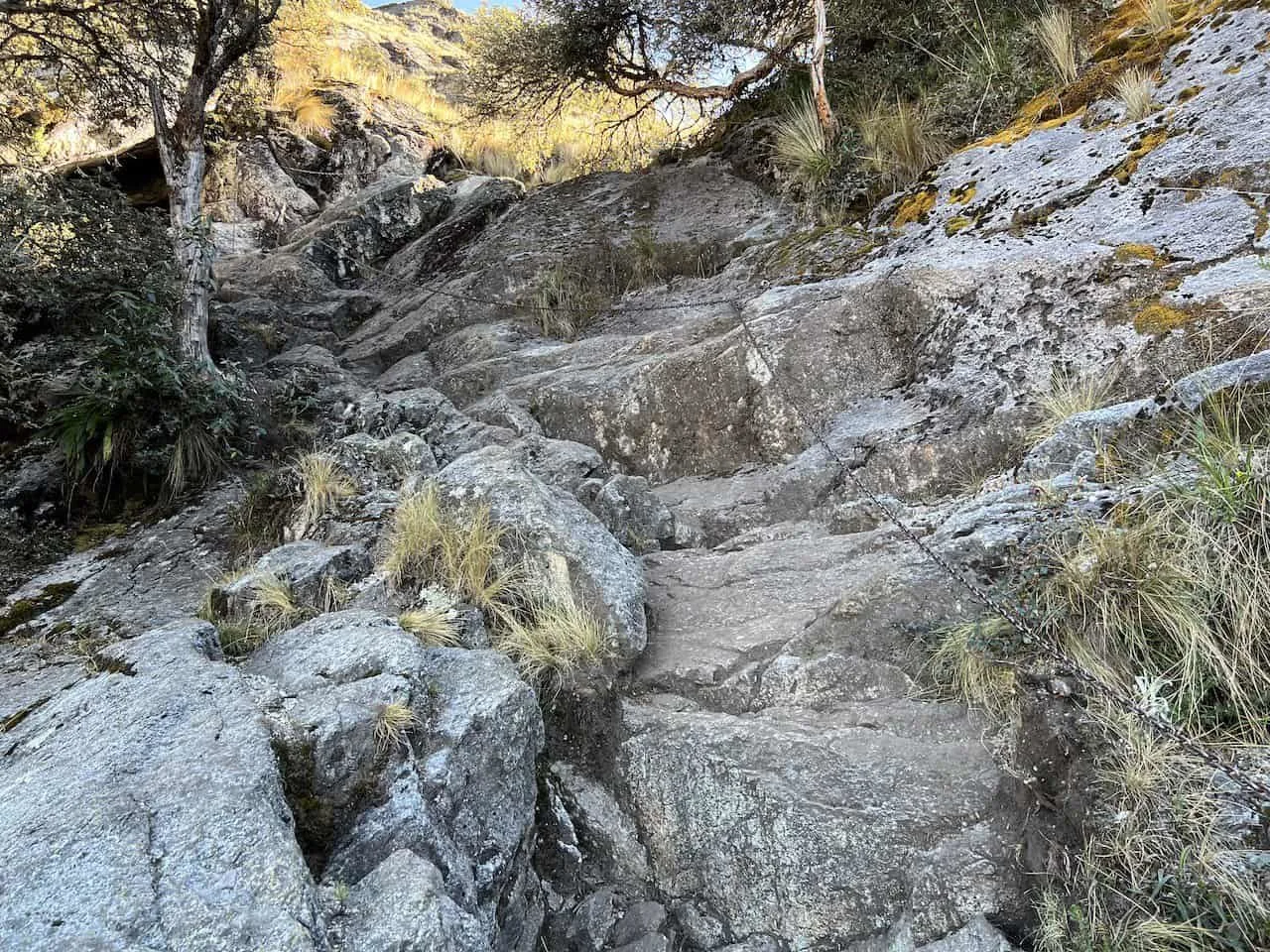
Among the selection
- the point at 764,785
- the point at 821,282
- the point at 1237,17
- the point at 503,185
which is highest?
the point at 503,185

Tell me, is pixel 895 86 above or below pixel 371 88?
below

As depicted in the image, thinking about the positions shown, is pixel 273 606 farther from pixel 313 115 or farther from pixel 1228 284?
pixel 313 115

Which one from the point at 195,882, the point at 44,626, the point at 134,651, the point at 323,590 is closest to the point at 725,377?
the point at 323,590

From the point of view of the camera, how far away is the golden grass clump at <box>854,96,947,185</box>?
6059mm

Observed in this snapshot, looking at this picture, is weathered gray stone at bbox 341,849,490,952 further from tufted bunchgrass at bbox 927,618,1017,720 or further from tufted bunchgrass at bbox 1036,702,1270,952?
tufted bunchgrass at bbox 927,618,1017,720

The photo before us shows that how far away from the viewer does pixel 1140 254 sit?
3.99 meters

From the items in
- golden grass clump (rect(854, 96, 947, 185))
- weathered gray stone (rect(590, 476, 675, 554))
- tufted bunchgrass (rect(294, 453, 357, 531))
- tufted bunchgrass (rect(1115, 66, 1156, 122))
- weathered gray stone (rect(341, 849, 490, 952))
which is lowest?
weathered gray stone (rect(341, 849, 490, 952))

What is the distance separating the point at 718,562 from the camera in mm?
4105

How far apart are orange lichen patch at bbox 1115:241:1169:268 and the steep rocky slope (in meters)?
0.07

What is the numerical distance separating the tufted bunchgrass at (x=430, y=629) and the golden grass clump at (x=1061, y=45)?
6012 millimetres

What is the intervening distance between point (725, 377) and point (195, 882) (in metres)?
4.18

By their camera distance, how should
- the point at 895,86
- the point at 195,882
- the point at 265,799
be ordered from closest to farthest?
the point at 195,882
the point at 265,799
the point at 895,86

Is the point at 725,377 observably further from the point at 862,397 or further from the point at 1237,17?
the point at 1237,17

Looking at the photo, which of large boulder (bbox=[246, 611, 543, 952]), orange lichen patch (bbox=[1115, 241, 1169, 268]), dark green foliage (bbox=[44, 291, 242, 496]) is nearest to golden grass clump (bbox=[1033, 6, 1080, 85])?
orange lichen patch (bbox=[1115, 241, 1169, 268])
